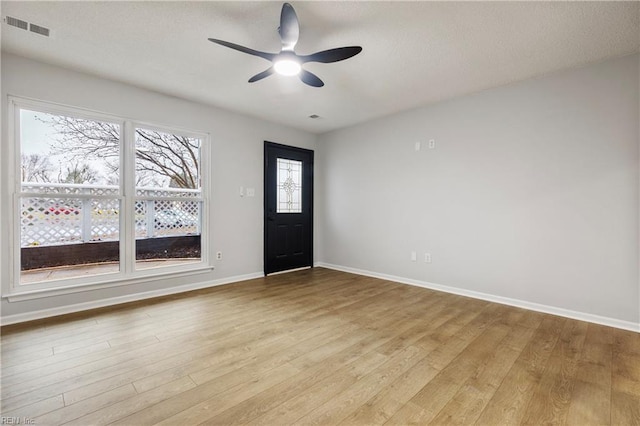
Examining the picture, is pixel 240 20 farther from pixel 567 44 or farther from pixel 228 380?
pixel 567 44

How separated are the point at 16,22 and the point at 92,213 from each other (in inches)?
69.6

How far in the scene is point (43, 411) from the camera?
153 cm

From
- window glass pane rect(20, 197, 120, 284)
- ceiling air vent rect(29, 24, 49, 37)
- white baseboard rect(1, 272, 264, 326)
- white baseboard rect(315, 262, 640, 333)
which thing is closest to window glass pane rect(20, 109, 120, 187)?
window glass pane rect(20, 197, 120, 284)

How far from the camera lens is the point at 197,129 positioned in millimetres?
3922

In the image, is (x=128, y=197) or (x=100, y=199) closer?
(x=100, y=199)

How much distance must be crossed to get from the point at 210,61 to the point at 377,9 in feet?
5.50

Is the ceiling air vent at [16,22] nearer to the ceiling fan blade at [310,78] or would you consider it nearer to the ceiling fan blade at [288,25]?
the ceiling fan blade at [288,25]

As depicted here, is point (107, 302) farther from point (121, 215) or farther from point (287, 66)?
point (287, 66)

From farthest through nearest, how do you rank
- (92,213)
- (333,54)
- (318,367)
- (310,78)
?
(92,213)
(310,78)
(333,54)
(318,367)

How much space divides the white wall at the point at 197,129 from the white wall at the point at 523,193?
1.87 meters

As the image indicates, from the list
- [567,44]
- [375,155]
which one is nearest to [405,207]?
[375,155]

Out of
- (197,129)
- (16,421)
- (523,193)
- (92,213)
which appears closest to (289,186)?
(197,129)

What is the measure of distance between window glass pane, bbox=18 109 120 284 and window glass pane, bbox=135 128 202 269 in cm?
26

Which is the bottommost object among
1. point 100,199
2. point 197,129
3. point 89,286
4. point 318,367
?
point 318,367
